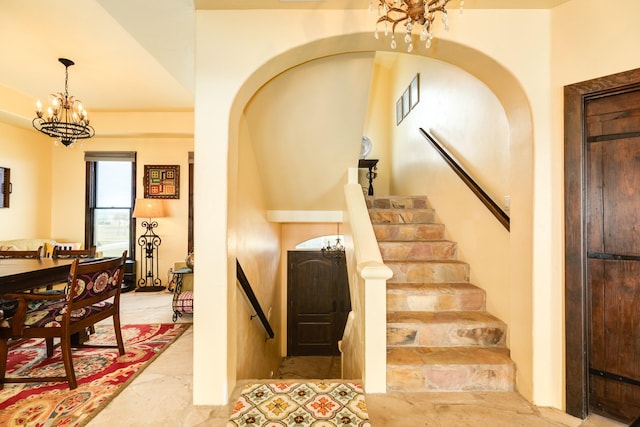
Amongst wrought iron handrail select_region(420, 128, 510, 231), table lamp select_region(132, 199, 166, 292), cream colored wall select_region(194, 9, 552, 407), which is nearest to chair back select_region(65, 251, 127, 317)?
cream colored wall select_region(194, 9, 552, 407)

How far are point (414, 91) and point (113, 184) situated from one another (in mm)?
5409

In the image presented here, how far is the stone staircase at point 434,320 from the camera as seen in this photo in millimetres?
1845

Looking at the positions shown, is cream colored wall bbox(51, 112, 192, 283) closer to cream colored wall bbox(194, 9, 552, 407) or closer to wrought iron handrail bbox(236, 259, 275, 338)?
wrought iron handrail bbox(236, 259, 275, 338)

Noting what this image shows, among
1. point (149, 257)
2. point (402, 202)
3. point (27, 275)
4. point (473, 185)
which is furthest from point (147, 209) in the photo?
point (473, 185)

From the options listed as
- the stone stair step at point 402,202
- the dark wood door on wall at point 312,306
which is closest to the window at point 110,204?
the dark wood door on wall at point 312,306

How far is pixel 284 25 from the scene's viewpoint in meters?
1.71

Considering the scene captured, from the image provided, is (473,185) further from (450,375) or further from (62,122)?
(62,122)

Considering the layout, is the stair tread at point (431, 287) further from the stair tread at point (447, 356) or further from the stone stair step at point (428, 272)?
the stair tread at point (447, 356)

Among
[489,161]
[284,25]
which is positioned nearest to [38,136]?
[284,25]

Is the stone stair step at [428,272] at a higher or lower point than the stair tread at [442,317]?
higher

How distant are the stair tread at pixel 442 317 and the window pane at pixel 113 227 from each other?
5.24 m

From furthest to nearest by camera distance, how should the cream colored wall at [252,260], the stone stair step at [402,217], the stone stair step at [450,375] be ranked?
the stone stair step at [402,217] < the cream colored wall at [252,260] < the stone stair step at [450,375]

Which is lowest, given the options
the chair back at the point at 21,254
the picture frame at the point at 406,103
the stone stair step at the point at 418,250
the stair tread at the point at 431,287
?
the stair tread at the point at 431,287

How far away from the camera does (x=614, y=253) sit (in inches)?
60.2
